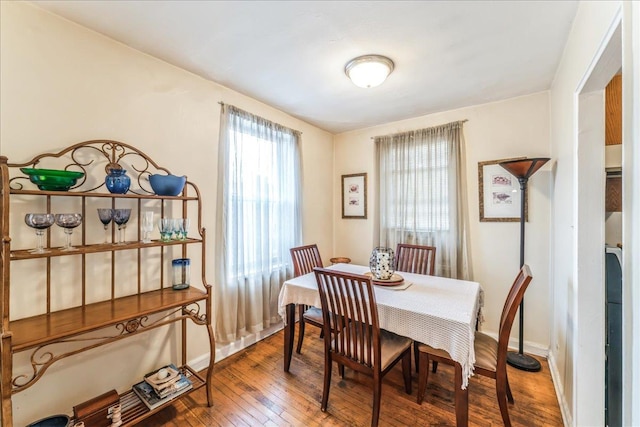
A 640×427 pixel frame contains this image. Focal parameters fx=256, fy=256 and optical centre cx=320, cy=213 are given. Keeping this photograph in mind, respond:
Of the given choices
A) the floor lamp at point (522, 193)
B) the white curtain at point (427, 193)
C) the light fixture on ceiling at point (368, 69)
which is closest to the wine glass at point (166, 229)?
the light fixture on ceiling at point (368, 69)

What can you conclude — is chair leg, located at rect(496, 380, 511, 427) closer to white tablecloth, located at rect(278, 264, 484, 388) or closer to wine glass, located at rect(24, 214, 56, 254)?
white tablecloth, located at rect(278, 264, 484, 388)

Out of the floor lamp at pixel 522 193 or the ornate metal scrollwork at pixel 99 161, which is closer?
the ornate metal scrollwork at pixel 99 161

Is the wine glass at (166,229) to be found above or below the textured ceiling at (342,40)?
below

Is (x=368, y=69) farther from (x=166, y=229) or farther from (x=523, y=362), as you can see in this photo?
(x=523, y=362)

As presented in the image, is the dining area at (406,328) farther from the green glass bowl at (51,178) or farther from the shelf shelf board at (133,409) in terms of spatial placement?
the green glass bowl at (51,178)

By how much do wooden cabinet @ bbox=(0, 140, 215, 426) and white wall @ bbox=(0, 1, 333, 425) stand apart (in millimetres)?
89

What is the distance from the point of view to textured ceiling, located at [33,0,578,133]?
60.1 inches

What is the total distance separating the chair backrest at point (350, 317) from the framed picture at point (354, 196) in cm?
215

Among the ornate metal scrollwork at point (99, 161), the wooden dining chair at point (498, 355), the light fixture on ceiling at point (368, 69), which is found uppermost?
the light fixture on ceiling at point (368, 69)

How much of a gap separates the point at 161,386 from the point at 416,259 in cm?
244

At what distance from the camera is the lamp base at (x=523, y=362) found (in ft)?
7.47

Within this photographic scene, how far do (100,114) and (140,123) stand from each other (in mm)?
237

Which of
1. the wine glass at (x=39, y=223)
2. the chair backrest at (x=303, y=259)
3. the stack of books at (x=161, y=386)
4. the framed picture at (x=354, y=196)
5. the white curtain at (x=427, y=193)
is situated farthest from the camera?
the framed picture at (x=354, y=196)

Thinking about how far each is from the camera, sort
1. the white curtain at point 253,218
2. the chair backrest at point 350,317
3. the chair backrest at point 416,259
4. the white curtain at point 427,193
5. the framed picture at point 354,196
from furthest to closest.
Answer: the framed picture at point 354,196, the white curtain at point 427,193, the chair backrest at point 416,259, the white curtain at point 253,218, the chair backrest at point 350,317
